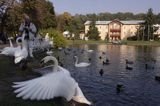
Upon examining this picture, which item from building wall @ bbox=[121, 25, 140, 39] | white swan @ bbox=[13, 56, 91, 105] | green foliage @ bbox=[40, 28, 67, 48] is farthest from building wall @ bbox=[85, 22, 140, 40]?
white swan @ bbox=[13, 56, 91, 105]

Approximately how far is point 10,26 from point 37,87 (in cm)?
4589

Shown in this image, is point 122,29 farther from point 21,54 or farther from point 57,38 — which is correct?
point 21,54

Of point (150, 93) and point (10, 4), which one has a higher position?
point (10, 4)

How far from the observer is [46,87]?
27.7ft

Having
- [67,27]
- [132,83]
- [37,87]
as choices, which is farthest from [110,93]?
[67,27]

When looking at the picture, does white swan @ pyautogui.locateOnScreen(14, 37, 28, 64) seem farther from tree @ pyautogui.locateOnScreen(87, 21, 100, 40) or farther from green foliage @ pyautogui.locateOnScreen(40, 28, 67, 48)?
tree @ pyautogui.locateOnScreen(87, 21, 100, 40)

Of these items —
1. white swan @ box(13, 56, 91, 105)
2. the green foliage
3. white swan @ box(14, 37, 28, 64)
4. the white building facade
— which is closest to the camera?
white swan @ box(13, 56, 91, 105)

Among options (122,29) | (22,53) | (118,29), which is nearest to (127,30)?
(122,29)

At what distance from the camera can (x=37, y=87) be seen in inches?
325

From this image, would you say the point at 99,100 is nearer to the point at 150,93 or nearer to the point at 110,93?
the point at 110,93

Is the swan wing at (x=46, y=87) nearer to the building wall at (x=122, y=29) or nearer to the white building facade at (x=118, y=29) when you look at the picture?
the building wall at (x=122, y=29)

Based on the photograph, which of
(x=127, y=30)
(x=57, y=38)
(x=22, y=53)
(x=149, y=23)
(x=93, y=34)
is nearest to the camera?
(x=22, y=53)

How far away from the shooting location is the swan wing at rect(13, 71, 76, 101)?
7855mm

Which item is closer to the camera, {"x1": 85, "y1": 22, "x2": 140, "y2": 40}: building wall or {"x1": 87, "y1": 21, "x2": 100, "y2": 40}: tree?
{"x1": 87, "y1": 21, "x2": 100, "y2": 40}: tree
